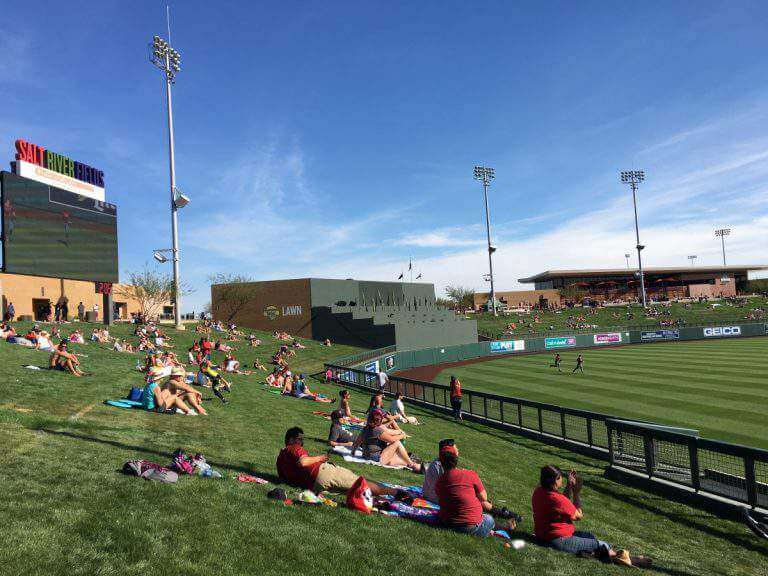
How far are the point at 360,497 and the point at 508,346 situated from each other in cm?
4882

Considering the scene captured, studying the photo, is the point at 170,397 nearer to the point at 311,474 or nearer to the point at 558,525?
the point at 311,474

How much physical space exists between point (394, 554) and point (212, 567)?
2.00 m

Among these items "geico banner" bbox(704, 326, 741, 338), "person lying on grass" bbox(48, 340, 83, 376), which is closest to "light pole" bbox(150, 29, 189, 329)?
"person lying on grass" bbox(48, 340, 83, 376)

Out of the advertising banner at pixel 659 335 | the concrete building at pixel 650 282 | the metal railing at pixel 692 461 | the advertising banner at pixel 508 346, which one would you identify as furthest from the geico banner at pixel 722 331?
the metal railing at pixel 692 461

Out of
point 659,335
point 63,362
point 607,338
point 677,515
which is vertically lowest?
point 659,335

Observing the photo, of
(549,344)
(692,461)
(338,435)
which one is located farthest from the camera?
(549,344)

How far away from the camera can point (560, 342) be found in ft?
183

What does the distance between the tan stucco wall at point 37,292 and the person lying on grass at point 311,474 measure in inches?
1382

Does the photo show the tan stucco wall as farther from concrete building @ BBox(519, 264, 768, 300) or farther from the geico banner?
concrete building @ BBox(519, 264, 768, 300)

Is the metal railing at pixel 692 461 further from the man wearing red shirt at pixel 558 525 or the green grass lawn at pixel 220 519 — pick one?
the man wearing red shirt at pixel 558 525

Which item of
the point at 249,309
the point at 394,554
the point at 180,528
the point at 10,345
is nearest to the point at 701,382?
the point at 394,554

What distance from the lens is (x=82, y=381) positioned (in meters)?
13.8

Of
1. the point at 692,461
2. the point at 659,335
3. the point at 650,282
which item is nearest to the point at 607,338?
the point at 659,335

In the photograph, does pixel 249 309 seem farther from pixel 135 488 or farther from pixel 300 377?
pixel 135 488
